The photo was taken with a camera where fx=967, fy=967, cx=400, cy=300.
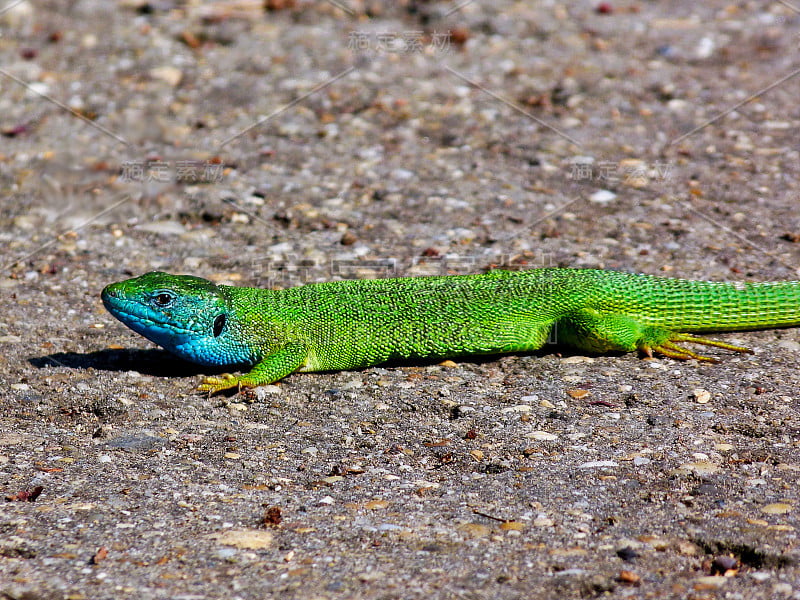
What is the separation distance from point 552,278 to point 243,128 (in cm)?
436

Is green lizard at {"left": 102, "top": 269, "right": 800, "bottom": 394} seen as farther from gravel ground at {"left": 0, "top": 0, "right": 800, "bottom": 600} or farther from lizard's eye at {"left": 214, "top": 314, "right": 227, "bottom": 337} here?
gravel ground at {"left": 0, "top": 0, "right": 800, "bottom": 600}

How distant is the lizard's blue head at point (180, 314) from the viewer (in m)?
4.98

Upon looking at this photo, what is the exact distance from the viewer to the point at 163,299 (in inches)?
197

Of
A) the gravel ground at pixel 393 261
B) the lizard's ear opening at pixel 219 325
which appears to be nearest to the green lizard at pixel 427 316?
the lizard's ear opening at pixel 219 325

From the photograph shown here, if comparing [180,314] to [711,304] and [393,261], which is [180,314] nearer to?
[393,261]

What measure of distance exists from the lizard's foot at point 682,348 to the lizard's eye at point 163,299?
253cm

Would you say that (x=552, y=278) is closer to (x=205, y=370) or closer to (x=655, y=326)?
(x=655, y=326)

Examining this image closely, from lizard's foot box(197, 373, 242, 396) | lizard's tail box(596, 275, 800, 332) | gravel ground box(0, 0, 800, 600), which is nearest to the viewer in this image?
gravel ground box(0, 0, 800, 600)

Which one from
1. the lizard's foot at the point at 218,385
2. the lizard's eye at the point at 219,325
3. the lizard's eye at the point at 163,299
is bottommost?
the lizard's foot at the point at 218,385

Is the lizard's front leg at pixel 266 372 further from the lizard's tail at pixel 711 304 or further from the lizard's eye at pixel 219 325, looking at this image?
the lizard's tail at pixel 711 304

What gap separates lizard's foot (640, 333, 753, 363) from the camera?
5215mm

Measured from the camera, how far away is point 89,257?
265 inches

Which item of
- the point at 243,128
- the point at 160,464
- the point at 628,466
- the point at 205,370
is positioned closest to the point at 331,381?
the point at 205,370

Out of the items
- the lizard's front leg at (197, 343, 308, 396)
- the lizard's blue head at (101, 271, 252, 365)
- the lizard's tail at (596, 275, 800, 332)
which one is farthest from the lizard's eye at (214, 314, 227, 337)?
the lizard's tail at (596, 275, 800, 332)
